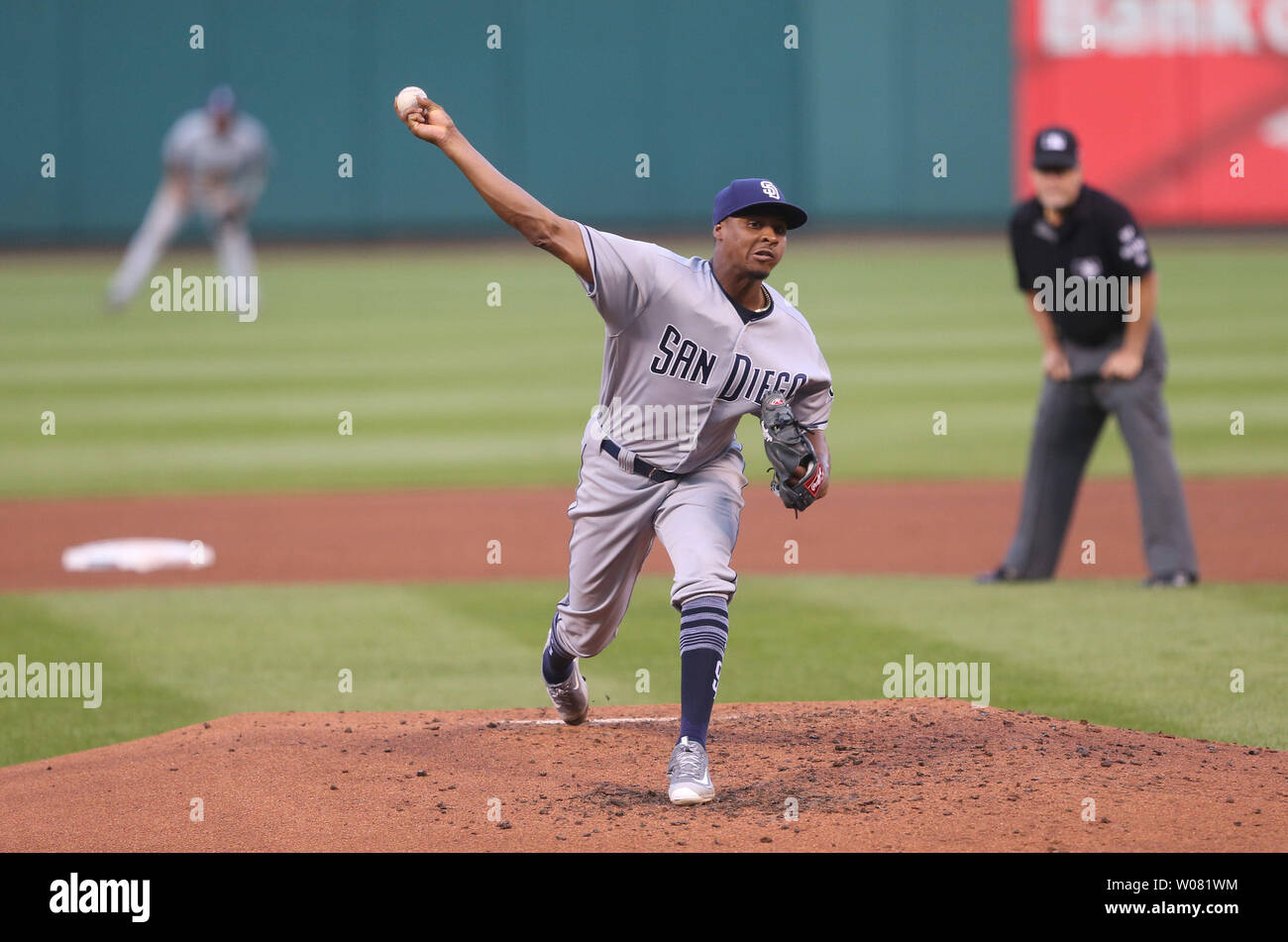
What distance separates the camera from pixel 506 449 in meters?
14.3

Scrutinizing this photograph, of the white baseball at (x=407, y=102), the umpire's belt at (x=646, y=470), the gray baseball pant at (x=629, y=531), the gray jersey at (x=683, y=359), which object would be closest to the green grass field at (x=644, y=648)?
the gray baseball pant at (x=629, y=531)

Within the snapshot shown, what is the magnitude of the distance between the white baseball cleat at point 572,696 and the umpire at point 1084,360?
3544mm

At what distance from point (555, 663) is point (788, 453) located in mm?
1205

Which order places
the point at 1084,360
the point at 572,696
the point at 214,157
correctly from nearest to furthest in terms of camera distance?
the point at 572,696 → the point at 1084,360 → the point at 214,157

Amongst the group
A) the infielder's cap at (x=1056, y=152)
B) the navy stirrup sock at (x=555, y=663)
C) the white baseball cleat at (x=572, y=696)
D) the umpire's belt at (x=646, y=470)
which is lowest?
the white baseball cleat at (x=572, y=696)

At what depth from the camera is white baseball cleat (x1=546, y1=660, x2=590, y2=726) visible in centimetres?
592

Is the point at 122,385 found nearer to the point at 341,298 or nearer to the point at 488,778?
the point at 341,298

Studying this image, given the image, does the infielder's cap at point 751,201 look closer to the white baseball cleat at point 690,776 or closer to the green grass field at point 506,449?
the white baseball cleat at point 690,776

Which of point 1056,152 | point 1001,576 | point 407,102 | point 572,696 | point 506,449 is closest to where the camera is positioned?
point 407,102

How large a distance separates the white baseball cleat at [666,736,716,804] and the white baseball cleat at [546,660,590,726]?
3.05ft

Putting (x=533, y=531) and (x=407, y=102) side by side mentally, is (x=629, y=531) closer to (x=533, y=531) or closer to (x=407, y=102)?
(x=407, y=102)

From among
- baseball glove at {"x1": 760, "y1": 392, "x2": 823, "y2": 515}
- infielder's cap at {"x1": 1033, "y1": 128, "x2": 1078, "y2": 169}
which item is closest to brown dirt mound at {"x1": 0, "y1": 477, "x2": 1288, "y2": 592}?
Answer: infielder's cap at {"x1": 1033, "y1": 128, "x2": 1078, "y2": 169}

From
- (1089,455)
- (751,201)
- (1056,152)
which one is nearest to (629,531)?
(751,201)

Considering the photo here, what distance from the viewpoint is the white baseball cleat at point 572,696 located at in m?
5.92
